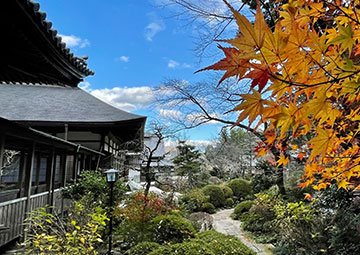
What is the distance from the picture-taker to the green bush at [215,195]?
1169 cm

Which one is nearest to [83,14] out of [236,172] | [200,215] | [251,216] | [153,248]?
[153,248]

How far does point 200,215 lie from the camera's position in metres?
6.26

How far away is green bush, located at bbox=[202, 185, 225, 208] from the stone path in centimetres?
129

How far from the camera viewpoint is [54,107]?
29.6 ft

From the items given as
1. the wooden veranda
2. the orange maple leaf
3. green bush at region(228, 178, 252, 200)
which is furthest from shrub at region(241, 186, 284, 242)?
the orange maple leaf

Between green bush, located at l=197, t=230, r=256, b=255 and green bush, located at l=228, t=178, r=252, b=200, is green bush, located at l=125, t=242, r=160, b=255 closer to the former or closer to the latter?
green bush, located at l=197, t=230, r=256, b=255

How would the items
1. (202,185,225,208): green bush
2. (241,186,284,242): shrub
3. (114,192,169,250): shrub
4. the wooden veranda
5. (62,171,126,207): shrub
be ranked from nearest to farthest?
the wooden veranda → (114,192,169,250): shrub → (62,171,126,207): shrub → (241,186,284,242): shrub → (202,185,225,208): green bush

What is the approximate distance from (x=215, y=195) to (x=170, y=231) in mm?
8150

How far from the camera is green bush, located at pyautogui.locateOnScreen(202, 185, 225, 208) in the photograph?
11.7 m

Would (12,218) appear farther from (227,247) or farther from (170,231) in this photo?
(227,247)

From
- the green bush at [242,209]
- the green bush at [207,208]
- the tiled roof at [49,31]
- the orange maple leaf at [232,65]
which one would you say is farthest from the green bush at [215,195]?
the orange maple leaf at [232,65]

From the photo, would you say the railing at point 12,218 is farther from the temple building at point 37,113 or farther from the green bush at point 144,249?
the green bush at point 144,249

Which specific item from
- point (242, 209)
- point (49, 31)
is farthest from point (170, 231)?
point (242, 209)

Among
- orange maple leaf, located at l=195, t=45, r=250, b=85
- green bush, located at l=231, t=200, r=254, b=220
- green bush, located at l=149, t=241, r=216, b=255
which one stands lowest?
green bush, located at l=231, t=200, r=254, b=220
